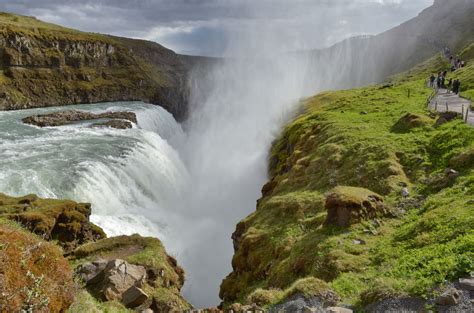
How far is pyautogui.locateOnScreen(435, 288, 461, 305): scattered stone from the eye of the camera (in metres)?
9.90

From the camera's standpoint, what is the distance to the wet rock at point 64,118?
6778cm

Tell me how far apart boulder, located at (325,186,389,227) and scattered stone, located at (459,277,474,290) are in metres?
7.92

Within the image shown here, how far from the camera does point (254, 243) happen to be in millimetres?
23344

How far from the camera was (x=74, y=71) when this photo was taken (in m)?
121

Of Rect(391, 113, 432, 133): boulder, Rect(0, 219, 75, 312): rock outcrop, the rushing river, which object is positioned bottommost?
the rushing river

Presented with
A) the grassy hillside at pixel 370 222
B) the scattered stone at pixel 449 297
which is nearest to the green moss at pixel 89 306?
the grassy hillside at pixel 370 222

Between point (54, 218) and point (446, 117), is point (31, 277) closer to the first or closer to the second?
point (54, 218)

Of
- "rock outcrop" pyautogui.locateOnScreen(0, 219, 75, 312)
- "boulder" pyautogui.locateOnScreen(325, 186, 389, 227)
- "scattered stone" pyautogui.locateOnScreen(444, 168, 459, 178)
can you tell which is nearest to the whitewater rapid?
"boulder" pyautogui.locateOnScreen(325, 186, 389, 227)

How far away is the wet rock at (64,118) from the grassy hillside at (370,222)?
162 ft

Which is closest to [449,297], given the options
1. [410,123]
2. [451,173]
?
[451,173]

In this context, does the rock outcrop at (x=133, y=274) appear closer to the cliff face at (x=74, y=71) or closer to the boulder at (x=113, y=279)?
the boulder at (x=113, y=279)

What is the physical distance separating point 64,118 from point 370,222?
6989 centimetres

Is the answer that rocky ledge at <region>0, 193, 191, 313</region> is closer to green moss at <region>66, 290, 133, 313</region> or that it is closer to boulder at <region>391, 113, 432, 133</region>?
green moss at <region>66, 290, 133, 313</region>

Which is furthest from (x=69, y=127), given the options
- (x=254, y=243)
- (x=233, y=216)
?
(x=254, y=243)
